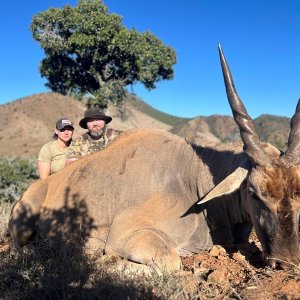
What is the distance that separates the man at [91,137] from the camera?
25.2 ft

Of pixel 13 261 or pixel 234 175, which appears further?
pixel 13 261

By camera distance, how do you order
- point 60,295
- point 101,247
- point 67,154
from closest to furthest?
point 60,295
point 101,247
point 67,154

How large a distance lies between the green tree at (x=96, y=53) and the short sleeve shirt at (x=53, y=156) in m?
15.6

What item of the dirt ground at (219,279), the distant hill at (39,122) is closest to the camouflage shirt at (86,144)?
the dirt ground at (219,279)

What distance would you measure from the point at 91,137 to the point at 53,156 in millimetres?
785

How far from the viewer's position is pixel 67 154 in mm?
7641

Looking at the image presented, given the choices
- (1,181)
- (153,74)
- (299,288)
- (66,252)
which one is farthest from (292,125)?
(153,74)

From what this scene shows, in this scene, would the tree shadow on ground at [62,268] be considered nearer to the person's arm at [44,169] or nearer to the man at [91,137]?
the person's arm at [44,169]

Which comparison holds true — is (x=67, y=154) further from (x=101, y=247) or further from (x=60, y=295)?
(x=60, y=295)

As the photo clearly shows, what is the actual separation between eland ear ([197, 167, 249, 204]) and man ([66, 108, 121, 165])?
3672mm

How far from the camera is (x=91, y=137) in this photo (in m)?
7.93

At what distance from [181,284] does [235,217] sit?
143cm

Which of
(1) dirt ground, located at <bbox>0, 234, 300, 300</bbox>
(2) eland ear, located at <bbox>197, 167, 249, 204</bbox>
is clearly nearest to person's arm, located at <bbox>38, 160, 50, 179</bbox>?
(1) dirt ground, located at <bbox>0, 234, 300, 300</bbox>

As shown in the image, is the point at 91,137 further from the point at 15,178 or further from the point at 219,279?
the point at 15,178
